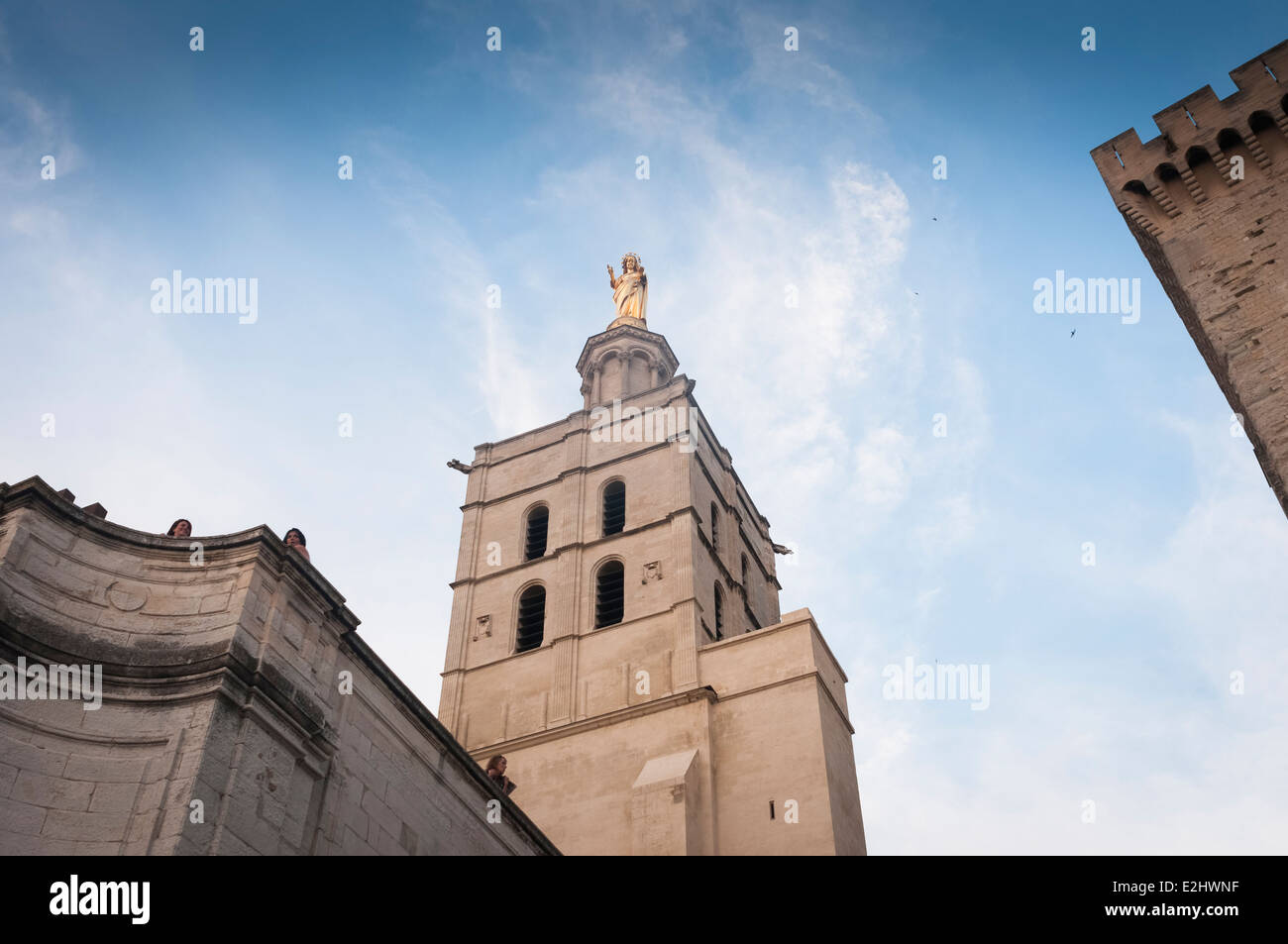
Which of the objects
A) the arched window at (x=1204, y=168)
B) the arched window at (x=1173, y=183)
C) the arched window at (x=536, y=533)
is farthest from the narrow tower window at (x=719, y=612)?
the arched window at (x=1204, y=168)

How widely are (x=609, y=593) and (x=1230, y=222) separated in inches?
670

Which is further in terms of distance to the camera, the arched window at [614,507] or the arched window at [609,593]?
the arched window at [614,507]

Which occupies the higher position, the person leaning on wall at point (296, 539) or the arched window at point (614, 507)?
the arched window at point (614, 507)

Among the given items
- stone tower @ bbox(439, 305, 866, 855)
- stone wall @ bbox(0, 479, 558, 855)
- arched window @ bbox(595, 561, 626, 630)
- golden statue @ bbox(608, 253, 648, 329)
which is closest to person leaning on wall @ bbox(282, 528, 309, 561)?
stone wall @ bbox(0, 479, 558, 855)

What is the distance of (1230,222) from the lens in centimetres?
2098

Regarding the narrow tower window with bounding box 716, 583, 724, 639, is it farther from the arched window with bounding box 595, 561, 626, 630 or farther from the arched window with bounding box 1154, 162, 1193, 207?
the arched window with bounding box 1154, 162, 1193, 207

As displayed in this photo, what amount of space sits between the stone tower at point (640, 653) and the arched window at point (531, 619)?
0.06 meters

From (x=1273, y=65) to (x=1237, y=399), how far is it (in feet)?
25.4

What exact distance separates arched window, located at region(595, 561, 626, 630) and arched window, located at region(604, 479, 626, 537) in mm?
1248

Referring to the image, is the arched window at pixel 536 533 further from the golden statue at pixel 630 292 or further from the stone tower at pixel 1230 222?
the stone tower at pixel 1230 222

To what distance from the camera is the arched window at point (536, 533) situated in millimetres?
32031

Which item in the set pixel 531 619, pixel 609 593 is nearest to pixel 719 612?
pixel 609 593

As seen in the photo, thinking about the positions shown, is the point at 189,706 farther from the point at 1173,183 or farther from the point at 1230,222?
the point at 1173,183
